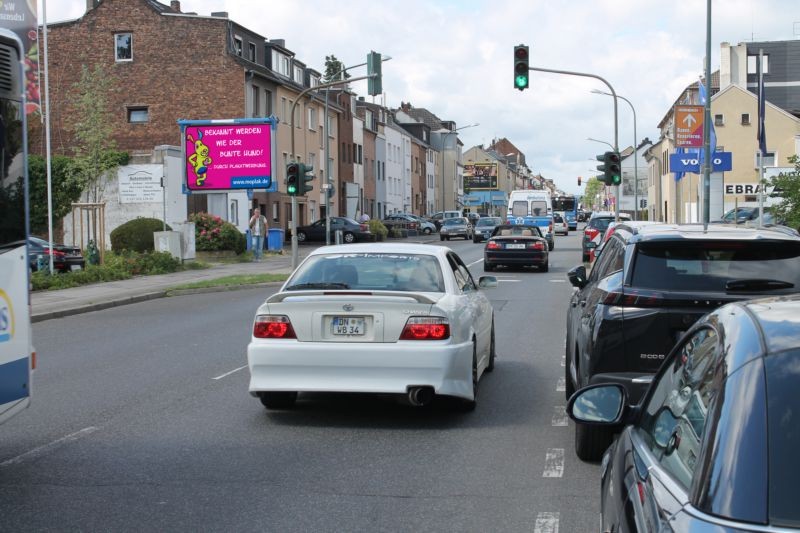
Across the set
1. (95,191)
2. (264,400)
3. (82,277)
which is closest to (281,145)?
(95,191)

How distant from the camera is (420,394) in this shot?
318 inches

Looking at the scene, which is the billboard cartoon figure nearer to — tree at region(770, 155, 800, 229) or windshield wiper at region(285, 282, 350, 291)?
tree at region(770, 155, 800, 229)

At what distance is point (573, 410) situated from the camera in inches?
144

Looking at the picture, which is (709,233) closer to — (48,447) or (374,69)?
(48,447)

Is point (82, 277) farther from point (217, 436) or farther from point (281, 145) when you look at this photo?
point (281, 145)

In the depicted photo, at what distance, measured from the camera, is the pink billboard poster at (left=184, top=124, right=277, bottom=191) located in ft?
128

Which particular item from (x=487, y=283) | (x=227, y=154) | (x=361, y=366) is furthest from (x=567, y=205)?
(x=361, y=366)

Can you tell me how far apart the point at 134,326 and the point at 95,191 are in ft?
81.1

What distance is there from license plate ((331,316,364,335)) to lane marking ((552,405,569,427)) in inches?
69.3

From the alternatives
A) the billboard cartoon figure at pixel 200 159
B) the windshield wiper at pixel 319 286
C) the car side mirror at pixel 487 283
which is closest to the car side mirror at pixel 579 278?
the car side mirror at pixel 487 283

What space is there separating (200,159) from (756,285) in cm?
3467

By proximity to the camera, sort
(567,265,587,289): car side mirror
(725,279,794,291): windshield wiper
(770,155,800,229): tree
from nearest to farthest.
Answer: (725,279,794,291): windshield wiper → (567,265,587,289): car side mirror → (770,155,800,229): tree

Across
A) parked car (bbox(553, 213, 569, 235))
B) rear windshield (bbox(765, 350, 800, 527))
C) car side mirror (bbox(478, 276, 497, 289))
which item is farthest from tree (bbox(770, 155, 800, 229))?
parked car (bbox(553, 213, 569, 235))

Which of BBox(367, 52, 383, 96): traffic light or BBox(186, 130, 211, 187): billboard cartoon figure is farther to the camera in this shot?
BBox(186, 130, 211, 187): billboard cartoon figure
